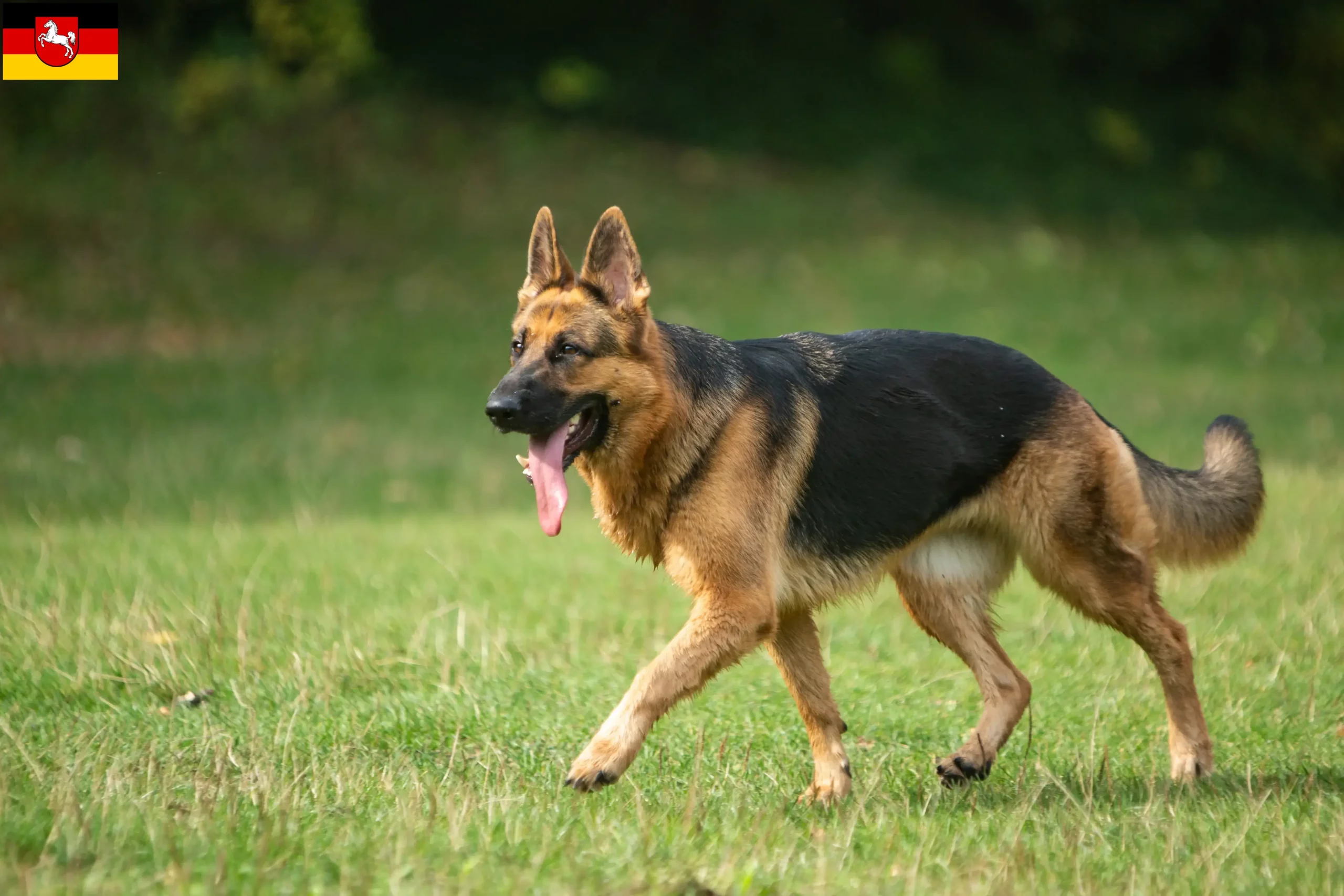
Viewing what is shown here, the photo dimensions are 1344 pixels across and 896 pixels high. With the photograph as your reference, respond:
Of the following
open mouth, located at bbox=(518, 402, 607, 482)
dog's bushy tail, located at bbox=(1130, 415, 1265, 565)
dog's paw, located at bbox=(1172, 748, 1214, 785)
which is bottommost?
dog's paw, located at bbox=(1172, 748, 1214, 785)

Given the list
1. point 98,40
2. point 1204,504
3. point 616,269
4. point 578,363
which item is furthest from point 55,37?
point 1204,504

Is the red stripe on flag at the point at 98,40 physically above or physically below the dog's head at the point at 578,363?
above

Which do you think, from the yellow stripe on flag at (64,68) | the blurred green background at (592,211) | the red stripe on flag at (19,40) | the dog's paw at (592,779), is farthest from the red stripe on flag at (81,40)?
the dog's paw at (592,779)

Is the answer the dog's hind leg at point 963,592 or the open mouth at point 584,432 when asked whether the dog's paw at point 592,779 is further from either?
the dog's hind leg at point 963,592

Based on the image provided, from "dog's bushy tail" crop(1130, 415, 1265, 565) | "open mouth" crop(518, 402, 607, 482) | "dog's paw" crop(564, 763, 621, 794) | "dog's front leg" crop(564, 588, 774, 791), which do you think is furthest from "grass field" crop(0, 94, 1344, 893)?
"open mouth" crop(518, 402, 607, 482)

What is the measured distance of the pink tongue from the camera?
503 cm

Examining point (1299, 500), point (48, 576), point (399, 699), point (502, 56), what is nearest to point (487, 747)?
point (399, 699)

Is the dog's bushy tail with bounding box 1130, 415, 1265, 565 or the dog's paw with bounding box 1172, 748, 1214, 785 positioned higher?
the dog's bushy tail with bounding box 1130, 415, 1265, 565

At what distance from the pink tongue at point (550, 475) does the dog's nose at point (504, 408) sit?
8.9 inches

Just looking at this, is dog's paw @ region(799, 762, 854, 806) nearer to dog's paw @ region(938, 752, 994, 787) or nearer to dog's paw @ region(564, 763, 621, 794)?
dog's paw @ region(938, 752, 994, 787)

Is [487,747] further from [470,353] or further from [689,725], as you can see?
[470,353]

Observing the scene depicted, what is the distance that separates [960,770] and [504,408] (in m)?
2.30

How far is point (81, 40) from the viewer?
15469 millimetres

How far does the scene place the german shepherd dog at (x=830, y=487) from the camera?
16.9ft
